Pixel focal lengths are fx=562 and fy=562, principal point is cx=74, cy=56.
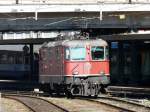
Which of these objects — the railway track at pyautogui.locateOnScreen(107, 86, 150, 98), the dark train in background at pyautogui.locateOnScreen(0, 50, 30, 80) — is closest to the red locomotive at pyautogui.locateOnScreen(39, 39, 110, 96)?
the railway track at pyautogui.locateOnScreen(107, 86, 150, 98)

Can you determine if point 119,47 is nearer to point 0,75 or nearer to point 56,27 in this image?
point 56,27

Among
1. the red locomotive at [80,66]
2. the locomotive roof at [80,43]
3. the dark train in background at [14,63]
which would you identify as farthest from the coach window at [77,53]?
the dark train in background at [14,63]

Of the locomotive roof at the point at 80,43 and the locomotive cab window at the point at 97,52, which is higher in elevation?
the locomotive roof at the point at 80,43

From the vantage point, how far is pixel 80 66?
27.3m

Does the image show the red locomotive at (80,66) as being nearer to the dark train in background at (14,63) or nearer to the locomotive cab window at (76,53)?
the locomotive cab window at (76,53)

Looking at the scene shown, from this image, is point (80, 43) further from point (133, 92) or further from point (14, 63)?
point (14, 63)

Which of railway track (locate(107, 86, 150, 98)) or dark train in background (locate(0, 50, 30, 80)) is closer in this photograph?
railway track (locate(107, 86, 150, 98))

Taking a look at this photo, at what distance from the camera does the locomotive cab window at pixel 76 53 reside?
27.4 m

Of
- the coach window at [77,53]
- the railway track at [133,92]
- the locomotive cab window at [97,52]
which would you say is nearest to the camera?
the railway track at [133,92]

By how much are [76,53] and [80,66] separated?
2.52 feet

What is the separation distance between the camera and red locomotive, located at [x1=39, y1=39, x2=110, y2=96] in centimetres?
2704

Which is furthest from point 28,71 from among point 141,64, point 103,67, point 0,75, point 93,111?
point 93,111

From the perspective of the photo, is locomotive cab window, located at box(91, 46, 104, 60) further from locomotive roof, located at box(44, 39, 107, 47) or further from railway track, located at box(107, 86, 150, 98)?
railway track, located at box(107, 86, 150, 98)

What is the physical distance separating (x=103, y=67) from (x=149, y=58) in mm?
10691
